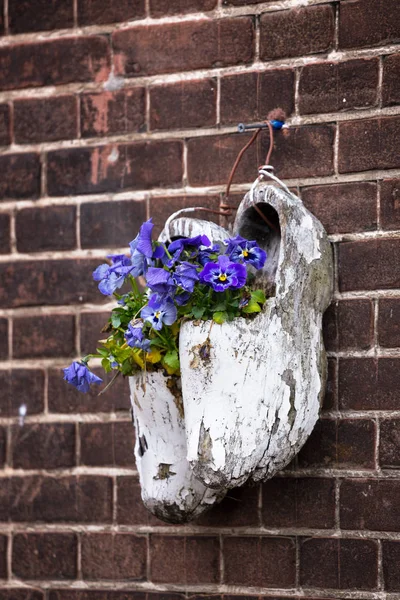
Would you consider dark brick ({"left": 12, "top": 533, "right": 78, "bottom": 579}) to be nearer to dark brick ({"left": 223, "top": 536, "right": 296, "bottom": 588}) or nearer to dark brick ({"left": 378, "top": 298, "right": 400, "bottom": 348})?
dark brick ({"left": 223, "top": 536, "right": 296, "bottom": 588})

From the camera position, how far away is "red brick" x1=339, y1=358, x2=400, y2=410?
168 centimetres

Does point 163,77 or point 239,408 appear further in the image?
point 163,77

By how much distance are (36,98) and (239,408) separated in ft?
2.70

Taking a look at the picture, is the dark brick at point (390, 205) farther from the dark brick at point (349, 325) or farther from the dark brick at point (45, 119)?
the dark brick at point (45, 119)

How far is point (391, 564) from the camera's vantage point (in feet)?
5.49

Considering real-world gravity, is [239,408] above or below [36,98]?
below

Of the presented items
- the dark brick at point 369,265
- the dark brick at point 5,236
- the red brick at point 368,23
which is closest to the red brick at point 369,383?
the dark brick at point 369,265

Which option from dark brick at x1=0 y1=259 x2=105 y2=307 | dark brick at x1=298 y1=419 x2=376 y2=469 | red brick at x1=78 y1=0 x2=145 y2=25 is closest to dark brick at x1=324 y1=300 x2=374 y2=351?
dark brick at x1=298 y1=419 x2=376 y2=469

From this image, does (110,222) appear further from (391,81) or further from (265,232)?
(391,81)

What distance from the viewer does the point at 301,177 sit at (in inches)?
69.1

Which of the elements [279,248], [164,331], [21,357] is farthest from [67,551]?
[279,248]

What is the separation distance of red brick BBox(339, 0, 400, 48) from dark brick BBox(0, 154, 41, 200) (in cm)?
65

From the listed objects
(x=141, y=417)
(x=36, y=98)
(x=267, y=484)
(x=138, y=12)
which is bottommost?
(x=267, y=484)

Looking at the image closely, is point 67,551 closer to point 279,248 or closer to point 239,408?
point 239,408
